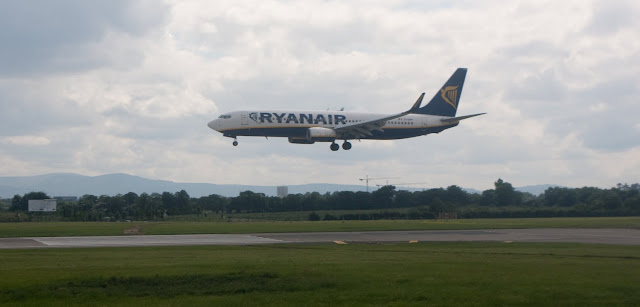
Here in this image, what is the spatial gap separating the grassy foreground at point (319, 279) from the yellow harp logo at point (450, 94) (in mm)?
46326

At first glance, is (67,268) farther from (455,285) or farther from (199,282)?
(455,285)

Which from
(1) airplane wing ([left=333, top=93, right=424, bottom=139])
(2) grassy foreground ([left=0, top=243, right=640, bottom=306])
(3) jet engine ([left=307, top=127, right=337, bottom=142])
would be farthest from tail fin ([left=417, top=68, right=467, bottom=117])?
(2) grassy foreground ([left=0, top=243, right=640, bottom=306])

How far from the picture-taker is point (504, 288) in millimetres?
22000

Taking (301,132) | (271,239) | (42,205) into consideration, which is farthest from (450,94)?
(42,205)

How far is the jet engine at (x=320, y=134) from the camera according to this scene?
213 feet

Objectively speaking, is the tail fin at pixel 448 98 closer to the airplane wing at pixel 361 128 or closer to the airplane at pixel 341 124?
the airplane at pixel 341 124

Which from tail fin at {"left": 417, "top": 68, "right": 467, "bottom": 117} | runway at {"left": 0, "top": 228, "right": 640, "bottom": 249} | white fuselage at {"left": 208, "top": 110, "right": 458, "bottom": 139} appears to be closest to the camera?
runway at {"left": 0, "top": 228, "right": 640, "bottom": 249}

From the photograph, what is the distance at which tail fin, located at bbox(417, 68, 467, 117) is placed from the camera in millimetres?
75938

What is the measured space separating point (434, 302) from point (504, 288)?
314cm

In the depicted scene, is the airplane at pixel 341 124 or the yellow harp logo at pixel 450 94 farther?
the yellow harp logo at pixel 450 94

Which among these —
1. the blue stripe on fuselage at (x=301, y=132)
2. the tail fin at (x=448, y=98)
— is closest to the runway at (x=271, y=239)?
the blue stripe on fuselage at (x=301, y=132)

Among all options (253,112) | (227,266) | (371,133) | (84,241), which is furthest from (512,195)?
(227,266)

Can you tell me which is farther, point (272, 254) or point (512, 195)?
point (512, 195)

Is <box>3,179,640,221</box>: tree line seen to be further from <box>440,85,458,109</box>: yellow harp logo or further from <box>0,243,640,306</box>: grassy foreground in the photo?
<box>0,243,640,306</box>: grassy foreground
